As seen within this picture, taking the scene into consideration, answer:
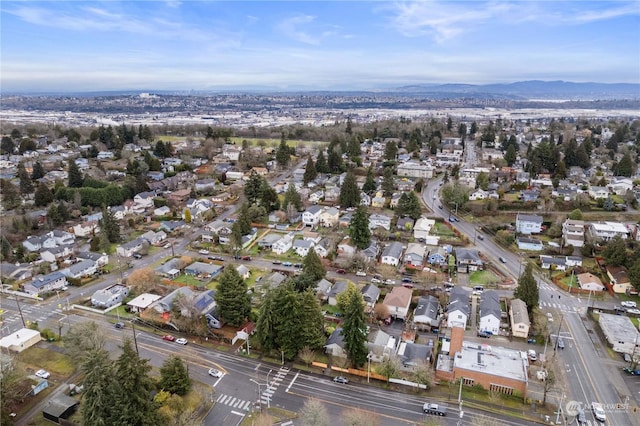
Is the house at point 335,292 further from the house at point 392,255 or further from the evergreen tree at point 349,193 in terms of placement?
the evergreen tree at point 349,193

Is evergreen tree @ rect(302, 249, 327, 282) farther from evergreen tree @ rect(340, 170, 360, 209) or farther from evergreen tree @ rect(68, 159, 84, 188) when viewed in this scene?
evergreen tree @ rect(68, 159, 84, 188)

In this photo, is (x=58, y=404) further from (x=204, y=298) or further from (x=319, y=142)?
(x=319, y=142)

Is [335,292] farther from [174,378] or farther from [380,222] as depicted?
[380,222]

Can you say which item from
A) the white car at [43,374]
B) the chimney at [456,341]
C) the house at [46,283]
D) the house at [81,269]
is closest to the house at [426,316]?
the chimney at [456,341]

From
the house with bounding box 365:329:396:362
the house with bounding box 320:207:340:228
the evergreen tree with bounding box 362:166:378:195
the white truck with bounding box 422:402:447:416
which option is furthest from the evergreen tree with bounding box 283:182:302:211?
the white truck with bounding box 422:402:447:416

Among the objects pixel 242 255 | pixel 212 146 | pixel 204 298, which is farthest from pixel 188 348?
pixel 212 146
